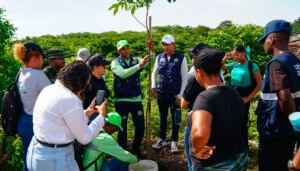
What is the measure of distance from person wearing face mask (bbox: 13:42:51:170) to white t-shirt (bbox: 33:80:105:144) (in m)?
0.76

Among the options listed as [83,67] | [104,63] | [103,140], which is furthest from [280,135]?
[104,63]

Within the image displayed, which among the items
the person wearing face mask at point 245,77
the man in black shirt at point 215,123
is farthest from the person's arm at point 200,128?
the person wearing face mask at point 245,77

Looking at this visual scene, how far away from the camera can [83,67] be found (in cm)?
244

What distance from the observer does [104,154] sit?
2.97m

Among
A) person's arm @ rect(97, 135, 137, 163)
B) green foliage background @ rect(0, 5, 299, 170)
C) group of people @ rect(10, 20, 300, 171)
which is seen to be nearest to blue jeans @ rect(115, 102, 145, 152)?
group of people @ rect(10, 20, 300, 171)

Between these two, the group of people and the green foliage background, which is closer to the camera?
the group of people

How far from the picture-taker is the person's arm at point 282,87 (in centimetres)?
244

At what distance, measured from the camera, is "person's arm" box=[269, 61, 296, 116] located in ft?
8.00

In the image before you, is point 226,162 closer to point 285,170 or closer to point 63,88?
point 285,170

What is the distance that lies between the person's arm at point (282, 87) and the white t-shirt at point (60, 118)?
60.3 inches

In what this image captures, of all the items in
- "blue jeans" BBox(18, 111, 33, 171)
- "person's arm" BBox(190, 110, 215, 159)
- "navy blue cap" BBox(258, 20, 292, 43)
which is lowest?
"blue jeans" BBox(18, 111, 33, 171)

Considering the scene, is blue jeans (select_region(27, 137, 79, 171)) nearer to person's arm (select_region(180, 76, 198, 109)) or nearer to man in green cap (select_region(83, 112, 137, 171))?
man in green cap (select_region(83, 112, 137, 171))

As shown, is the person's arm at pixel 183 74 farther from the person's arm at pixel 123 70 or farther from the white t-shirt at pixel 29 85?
the white t-shirt at pixel 29 85

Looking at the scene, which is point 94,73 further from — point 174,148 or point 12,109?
point 174,148
